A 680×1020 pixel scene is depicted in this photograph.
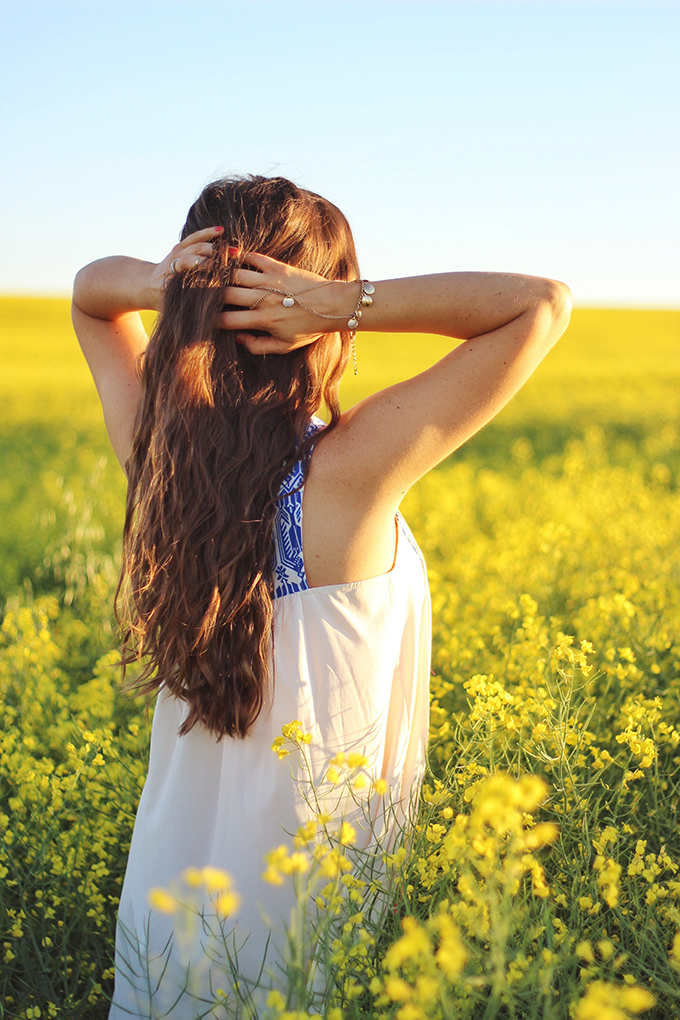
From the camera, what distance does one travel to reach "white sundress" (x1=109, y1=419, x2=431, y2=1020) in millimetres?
1483

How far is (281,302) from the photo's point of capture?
4.63 ft

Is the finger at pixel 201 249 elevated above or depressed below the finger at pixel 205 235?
below

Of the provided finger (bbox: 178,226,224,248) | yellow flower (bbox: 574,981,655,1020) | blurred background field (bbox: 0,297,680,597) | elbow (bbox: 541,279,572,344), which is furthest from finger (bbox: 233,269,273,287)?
blurred background field (bbox: 0,297,680,597)

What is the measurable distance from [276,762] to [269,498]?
0.54 metres

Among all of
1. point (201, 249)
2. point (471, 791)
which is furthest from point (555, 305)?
point (471, 791)

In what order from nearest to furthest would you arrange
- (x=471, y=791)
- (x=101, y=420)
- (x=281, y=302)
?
(x=281, y=302) < (x=471, y=791) < (x=101, y=420)

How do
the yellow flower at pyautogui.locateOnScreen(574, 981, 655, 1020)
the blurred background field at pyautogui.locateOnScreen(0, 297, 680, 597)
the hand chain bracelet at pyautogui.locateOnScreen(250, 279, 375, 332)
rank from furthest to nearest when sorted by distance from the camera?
the blurred background field at pyautogui.locateOnScreen(0, 297, 680, 597), the hand chain bracelet at pyautogui.locateOnScreen(250, 279, 375, 332), the yellow flower at pyautogui.locateOnScreen(574, 981, 655, 1020)

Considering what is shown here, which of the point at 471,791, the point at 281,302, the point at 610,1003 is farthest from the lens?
the point at 471,791

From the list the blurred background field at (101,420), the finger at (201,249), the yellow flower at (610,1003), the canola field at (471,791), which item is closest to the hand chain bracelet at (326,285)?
the finger at (201,249)

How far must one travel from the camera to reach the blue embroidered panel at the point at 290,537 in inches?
56.1

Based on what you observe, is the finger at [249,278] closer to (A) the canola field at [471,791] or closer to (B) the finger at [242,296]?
(B) the finger at [242,296]

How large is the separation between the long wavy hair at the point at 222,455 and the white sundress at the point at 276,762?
0.18 feet

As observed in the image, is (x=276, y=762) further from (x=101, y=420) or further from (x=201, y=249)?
(x=101, y=420)

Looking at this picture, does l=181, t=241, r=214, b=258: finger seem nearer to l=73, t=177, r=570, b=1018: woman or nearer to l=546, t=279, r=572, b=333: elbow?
l=73, t=177, r=570, b=1018: woman
